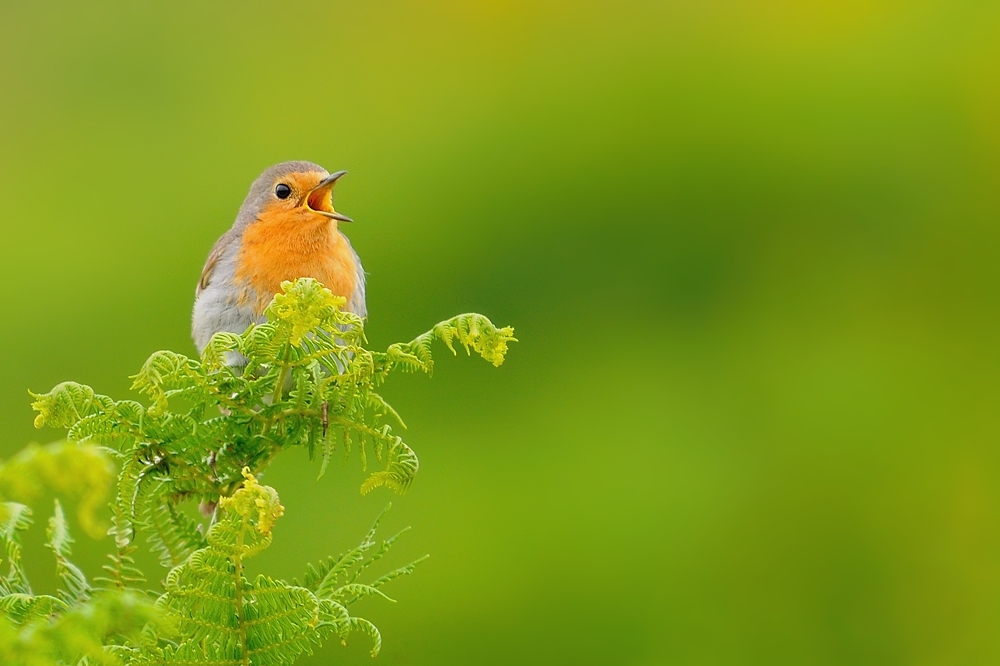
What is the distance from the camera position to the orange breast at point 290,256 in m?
4.24

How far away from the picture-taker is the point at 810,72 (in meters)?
11.4

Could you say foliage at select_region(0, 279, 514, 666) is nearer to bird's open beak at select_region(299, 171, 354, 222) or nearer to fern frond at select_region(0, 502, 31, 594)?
fern frond at select_region(0, 502, 31, 594)

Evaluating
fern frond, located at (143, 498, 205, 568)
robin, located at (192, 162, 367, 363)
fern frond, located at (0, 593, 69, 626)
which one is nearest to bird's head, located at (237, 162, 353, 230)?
robin, located at (192, 162, 367, 363)

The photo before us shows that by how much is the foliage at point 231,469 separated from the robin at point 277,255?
80.2 inches

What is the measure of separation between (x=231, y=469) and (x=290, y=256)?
91.9 inches

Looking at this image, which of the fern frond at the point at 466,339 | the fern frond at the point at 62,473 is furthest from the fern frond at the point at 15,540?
the fern frond at the point at 466,339

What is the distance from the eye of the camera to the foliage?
168 cm

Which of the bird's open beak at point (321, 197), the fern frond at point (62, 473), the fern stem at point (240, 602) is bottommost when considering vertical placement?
Answer: the fern stem at point (240, 602)

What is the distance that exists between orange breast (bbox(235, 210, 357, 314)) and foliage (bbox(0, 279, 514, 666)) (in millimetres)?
2040

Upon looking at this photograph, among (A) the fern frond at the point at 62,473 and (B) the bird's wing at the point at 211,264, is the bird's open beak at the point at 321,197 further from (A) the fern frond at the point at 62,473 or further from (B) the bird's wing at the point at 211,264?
(A) the fern frond at the point at 62,473

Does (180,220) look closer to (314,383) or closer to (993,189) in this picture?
(993,189)

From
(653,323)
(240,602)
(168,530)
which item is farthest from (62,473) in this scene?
(653,323)

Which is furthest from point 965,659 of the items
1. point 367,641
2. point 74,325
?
point 74,325

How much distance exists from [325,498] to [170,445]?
225 inches
